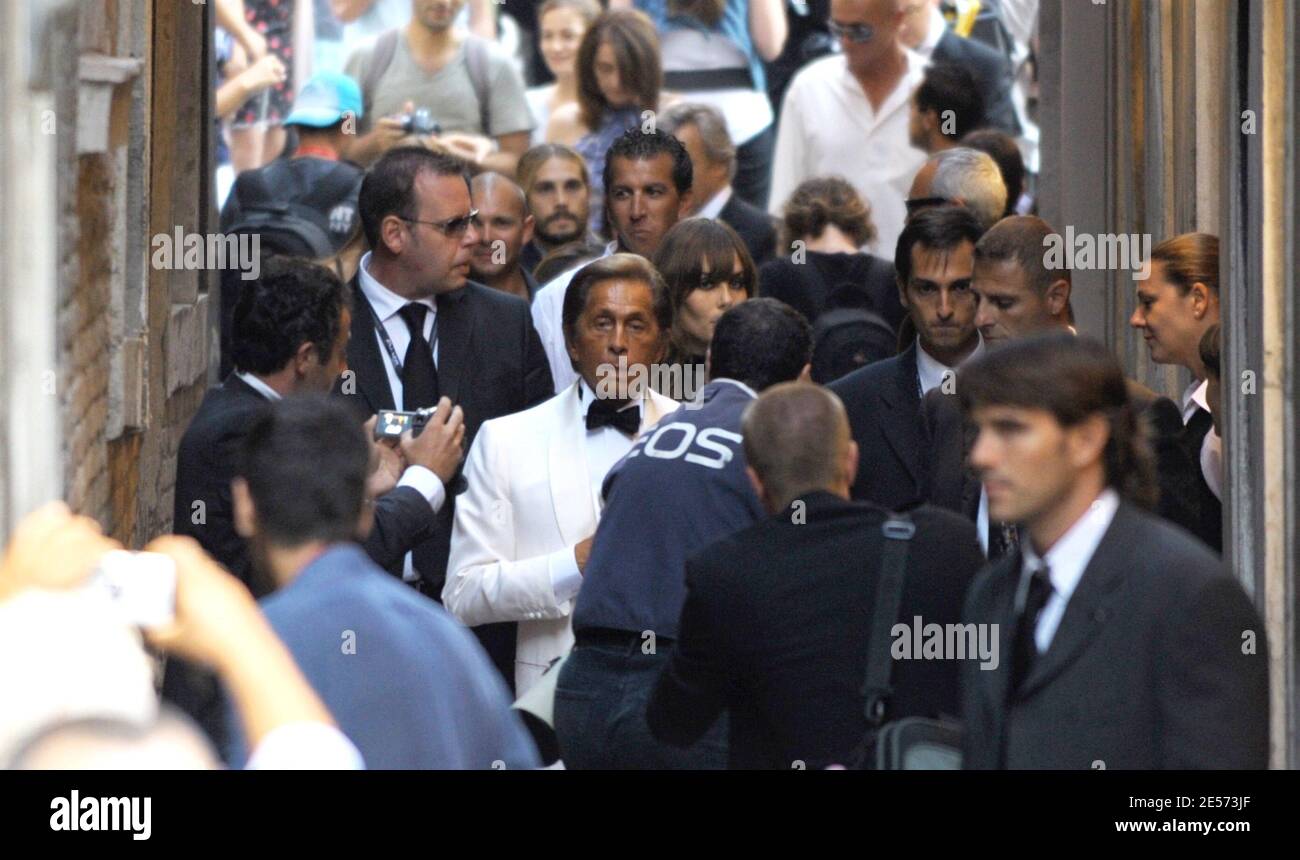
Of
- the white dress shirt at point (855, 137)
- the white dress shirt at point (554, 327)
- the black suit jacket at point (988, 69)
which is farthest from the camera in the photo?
the black suit jacket at point (988, 69)

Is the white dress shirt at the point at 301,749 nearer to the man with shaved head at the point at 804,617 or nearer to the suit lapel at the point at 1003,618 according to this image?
the suit lapel at the point at 1003,618

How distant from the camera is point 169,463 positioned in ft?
32.6

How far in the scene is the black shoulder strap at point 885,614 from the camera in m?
4.55

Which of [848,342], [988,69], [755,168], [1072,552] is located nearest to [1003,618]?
[1072,552]

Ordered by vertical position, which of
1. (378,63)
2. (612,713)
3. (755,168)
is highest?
(378,63)

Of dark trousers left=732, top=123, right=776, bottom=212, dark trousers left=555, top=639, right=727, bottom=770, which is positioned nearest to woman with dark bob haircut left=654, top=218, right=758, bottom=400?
dark trousers left=555, top=639, right=727, bottom=770

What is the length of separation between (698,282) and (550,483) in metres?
1.23

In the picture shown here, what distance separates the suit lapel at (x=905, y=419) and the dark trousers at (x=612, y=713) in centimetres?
134

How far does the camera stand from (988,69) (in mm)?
12031

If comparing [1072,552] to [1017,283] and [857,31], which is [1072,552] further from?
[857,31]

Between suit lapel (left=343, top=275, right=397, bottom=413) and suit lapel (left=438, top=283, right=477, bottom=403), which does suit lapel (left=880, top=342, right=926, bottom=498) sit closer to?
suit lapel (left=438, top=283, right=477, bottom=403)

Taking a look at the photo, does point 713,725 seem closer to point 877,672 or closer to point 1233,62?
point 877,672
